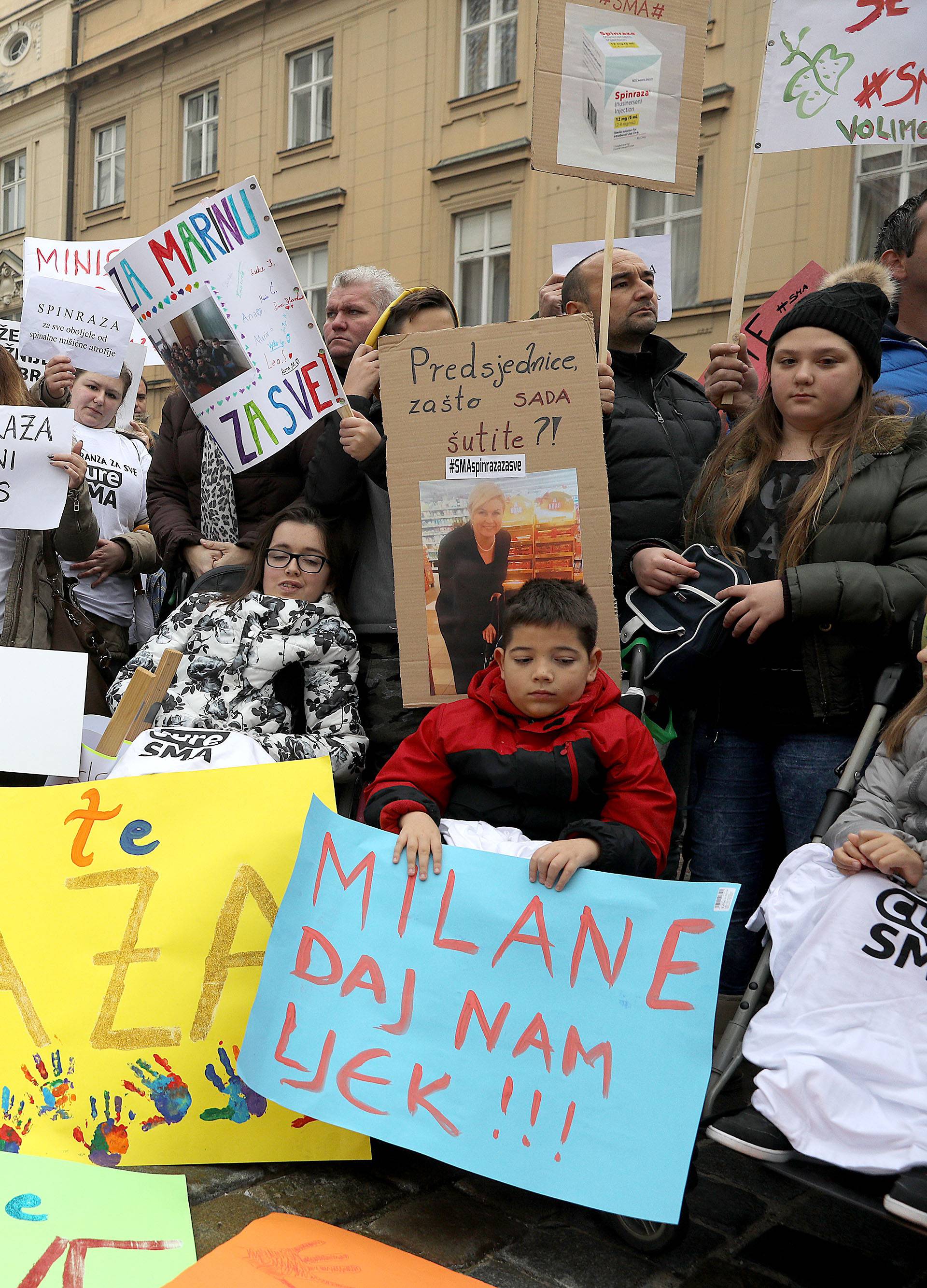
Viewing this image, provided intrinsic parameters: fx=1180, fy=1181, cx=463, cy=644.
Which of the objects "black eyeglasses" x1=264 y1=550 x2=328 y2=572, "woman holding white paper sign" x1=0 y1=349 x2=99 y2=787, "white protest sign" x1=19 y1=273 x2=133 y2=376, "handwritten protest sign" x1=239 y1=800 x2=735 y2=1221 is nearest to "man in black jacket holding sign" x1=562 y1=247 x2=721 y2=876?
"handwritten protest sign" x1=239 y1=800 x2=735 y2=1221

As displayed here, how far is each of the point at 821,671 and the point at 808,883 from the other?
0.63 meters

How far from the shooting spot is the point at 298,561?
3.30 meters

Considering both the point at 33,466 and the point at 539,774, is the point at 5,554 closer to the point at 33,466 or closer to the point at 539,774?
the point at 33,466

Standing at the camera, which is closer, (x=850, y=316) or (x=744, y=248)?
(x=850, y=316)

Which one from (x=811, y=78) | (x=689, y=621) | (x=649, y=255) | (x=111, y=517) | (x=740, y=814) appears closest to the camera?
(x=689, y=621)

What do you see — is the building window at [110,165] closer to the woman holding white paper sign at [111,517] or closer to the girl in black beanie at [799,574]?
the woman holding white paper sign at [111,517]

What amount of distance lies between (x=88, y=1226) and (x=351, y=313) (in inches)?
116

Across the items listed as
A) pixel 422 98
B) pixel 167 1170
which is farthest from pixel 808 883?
pixel 422 98

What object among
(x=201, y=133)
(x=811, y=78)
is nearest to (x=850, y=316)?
(x=811, y=78)

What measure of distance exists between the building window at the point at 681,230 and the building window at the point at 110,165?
10743mm

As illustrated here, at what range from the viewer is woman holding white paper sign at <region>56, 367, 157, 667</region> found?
4449 mm

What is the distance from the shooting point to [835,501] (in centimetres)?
276

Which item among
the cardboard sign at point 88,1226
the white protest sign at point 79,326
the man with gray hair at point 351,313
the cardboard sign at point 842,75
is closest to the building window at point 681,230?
the white protest sign at point 79,326

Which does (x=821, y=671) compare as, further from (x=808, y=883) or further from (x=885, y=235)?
(x=885, y=235)
